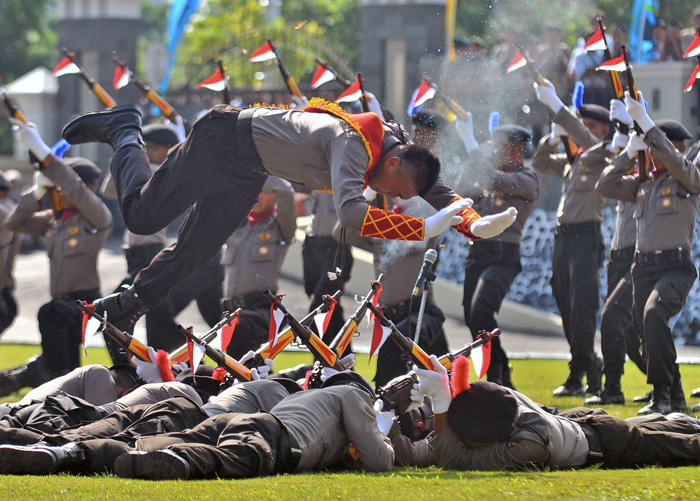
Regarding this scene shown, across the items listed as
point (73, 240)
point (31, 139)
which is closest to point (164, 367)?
point (31, 139)

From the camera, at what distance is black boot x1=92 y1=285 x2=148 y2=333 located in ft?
21.7

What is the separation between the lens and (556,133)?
27.0 feet

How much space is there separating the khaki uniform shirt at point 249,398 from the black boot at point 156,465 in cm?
77

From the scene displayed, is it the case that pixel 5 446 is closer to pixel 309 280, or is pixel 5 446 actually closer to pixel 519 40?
pixel 309 280

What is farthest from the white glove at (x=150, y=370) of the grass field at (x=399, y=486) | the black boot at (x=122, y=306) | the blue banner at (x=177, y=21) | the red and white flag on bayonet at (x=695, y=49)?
the blue banner at (x=177, y=21)

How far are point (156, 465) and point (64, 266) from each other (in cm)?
405

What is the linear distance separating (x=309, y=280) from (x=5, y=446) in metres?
4.41

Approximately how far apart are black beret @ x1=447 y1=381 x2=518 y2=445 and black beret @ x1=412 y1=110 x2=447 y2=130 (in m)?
3.04

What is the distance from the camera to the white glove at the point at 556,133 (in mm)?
8156

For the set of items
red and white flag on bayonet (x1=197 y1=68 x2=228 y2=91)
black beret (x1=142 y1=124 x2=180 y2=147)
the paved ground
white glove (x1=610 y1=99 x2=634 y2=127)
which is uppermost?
red and white flag on bayonet (x1=197 y1=68 x2=228 y2=91)

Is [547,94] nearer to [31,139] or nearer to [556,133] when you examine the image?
[556,133]

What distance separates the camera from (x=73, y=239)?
8352 mm

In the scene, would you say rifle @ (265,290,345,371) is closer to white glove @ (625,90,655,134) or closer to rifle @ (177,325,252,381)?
rifle @ (177,325,252,381)

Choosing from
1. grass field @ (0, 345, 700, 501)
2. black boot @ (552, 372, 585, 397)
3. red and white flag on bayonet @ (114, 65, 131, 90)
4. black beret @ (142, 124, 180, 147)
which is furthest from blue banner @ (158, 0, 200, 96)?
grass field @ (0, 345, 700, 501)
